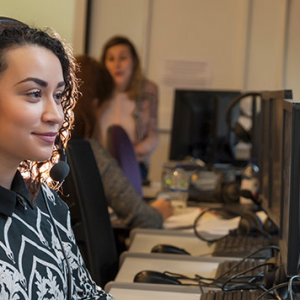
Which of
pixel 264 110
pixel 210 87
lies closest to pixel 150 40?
pixel 210 87

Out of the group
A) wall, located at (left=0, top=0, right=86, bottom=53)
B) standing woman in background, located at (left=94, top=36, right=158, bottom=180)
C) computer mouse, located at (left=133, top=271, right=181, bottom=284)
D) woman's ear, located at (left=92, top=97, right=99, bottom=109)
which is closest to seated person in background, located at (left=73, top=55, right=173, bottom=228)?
woman's ear, located at (left=92, top=97, right=99, bottom=109)

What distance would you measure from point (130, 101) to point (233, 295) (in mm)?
2957

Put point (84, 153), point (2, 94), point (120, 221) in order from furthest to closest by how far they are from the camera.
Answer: point (120, 221) < point (84, 153) < point (2, 94)

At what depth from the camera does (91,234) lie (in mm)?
1883

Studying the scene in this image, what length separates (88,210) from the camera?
1906 mm

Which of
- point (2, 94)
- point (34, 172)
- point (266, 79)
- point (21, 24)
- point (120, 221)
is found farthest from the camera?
point (266, 79)

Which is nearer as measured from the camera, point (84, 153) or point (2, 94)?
point (2, 94)

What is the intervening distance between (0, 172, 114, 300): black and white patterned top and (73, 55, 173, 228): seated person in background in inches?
42.6

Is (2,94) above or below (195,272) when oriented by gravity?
above

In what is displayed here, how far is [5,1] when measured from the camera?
1.86m

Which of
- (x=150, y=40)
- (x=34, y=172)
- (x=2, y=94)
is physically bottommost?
(x=34, y=172)

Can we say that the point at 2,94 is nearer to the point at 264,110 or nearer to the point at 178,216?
the point at 264,110

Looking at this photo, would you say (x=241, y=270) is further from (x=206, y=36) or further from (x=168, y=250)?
(x=206, y=36)

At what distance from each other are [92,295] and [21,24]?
0.59 m
